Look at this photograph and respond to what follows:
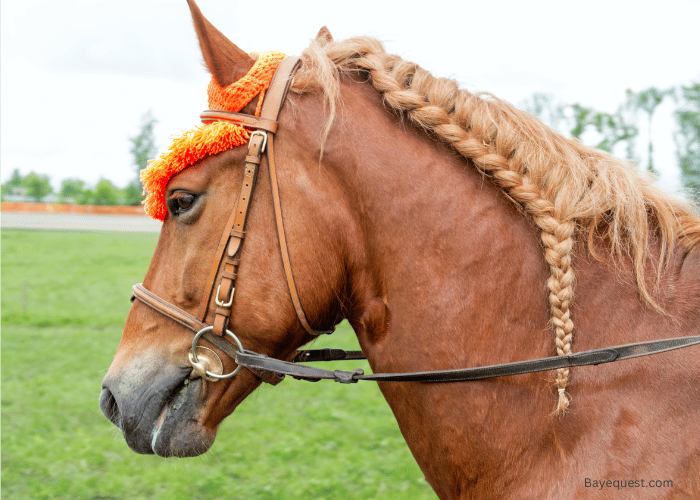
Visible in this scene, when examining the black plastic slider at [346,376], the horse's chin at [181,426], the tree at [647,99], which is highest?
the tree at [647,99]

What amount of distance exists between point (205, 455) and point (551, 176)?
3348mm

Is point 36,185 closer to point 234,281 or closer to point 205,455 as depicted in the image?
point 205,455

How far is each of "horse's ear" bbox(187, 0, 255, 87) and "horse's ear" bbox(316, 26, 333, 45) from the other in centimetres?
34

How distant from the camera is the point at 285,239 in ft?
6.08

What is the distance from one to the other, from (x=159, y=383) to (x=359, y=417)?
4.80m

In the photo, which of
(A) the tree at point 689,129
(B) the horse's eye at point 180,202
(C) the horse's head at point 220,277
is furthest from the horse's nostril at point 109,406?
(A) the tree at point 689,129

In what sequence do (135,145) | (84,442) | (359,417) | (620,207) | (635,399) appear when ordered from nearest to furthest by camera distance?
(635,399)
(620,207)
(84,442)
(359,417)
(135,145)

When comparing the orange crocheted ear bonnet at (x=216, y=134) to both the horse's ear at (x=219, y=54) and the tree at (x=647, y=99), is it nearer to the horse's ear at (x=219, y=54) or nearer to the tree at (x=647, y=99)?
the horse's ear at (x=219, y=54)

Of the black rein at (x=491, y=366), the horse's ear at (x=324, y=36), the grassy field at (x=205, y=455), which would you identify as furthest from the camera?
the grassy field at (x=205, y=455)

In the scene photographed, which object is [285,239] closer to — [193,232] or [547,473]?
[193,232]

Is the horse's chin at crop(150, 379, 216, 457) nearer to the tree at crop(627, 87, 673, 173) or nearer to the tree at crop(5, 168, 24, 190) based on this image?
the tree at crop(627, 87, 673, 173)

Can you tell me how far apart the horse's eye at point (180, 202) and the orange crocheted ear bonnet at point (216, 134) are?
0.07 metres

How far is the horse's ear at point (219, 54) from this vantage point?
1865 millimetres

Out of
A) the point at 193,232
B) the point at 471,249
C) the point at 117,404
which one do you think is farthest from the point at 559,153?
the point at 117,404
